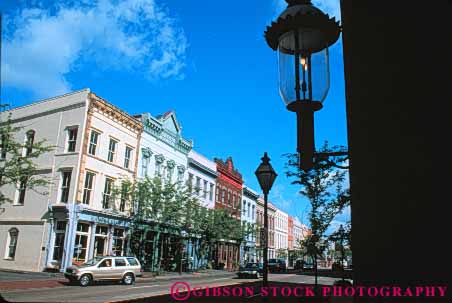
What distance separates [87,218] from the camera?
26.5 m

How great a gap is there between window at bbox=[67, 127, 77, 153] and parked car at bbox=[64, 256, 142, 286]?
9208mm

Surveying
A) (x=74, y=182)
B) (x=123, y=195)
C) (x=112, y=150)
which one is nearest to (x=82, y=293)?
(x=74, y=182)

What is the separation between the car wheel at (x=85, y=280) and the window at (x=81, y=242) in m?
5.63

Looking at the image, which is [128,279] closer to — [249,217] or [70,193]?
[70,193]

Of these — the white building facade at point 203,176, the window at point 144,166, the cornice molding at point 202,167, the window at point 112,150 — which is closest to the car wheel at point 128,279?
the window at point 112,150

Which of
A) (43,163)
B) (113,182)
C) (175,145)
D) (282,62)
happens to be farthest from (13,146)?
(282,62)

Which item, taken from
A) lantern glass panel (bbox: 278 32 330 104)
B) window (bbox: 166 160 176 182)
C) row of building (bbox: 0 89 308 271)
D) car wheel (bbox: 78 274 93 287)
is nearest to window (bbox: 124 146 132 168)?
row of building (bbox: 0 89 308 271)

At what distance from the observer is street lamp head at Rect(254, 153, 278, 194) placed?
7.79 metres

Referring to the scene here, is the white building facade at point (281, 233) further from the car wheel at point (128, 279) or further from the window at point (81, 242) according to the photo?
the car wheel at point (128, 279)

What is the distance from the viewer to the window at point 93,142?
27.8 meters

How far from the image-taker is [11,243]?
27.8 m

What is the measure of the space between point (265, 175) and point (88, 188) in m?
22.3

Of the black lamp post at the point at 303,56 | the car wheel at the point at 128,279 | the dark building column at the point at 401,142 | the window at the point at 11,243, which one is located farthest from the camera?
the window at the point at 11,243

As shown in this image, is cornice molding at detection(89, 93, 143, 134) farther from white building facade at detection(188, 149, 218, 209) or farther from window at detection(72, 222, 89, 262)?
white building facade at detection(188, 149, 218, 209)
